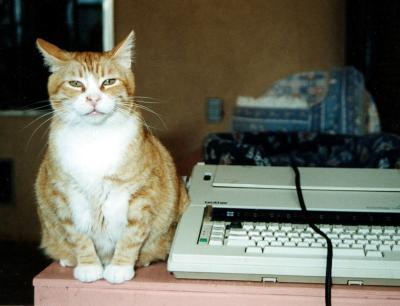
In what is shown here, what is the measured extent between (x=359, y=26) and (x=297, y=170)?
5.69 feet

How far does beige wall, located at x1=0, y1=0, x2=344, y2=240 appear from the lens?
9.95 feet

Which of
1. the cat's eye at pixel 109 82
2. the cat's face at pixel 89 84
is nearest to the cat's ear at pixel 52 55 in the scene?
the cat's face at pixel 89 84

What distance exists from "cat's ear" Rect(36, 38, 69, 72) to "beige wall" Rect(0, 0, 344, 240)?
1890 mm

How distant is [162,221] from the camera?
1.15 meters

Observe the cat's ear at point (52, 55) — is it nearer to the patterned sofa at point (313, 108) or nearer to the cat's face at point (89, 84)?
the cat's face at point (89, 84)

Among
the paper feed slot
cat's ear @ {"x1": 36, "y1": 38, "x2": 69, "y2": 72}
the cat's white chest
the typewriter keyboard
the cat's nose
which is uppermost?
cat's ear @ {"x1": 36, "y1": 38, "x2": 69, "y2": 72}

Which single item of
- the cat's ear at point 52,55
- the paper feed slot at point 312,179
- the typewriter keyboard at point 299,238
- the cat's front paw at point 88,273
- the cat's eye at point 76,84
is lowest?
the cat's front paw at point 88,273

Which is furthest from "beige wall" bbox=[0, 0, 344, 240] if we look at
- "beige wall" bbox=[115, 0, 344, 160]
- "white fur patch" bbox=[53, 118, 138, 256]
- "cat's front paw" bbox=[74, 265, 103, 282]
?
"cat's front paw" bbox=[74, 265, 103, 282]

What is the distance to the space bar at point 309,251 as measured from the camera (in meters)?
0.85

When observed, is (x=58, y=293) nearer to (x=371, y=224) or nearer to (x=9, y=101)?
(x=371, y=224)

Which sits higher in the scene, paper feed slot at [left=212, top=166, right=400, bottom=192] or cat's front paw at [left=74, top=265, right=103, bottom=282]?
paper feed slot at [left=212, top=166, right=400, bottom=192]

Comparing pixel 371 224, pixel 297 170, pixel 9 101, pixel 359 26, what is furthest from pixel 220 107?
pixel 371 224

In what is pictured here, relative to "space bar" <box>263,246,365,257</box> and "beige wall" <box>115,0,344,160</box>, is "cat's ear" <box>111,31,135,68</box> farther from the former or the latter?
"beige wall" <box>115,0,344,160</box>

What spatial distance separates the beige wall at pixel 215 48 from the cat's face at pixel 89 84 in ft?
6.19
